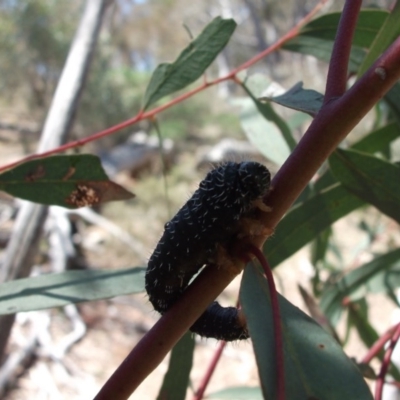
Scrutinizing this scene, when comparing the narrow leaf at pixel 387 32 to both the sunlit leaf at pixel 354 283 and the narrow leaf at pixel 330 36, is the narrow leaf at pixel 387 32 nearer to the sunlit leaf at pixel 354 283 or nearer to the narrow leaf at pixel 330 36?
the narrow leaf at pixel 330 36

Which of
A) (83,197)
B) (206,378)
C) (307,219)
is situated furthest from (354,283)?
(83,197)

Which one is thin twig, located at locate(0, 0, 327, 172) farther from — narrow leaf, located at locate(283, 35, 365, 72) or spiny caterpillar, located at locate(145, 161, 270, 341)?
spiny caterpillar, located at locate(145, 161, 270, 341)

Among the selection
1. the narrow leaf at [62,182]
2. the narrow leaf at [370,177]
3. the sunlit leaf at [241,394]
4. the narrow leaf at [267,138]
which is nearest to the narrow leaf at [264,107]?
the narrow leaf at [267,138]

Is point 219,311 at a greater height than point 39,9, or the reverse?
point 39,9

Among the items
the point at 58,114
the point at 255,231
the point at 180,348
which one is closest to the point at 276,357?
the point at 255,231

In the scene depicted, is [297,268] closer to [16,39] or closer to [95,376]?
[95,376]

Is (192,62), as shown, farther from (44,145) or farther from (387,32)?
(44,145)

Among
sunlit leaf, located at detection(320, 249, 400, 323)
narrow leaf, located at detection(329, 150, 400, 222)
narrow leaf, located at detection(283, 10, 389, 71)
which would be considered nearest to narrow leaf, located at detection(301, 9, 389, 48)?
narrow leaf, located at detection(283, 10, 389, 71)
